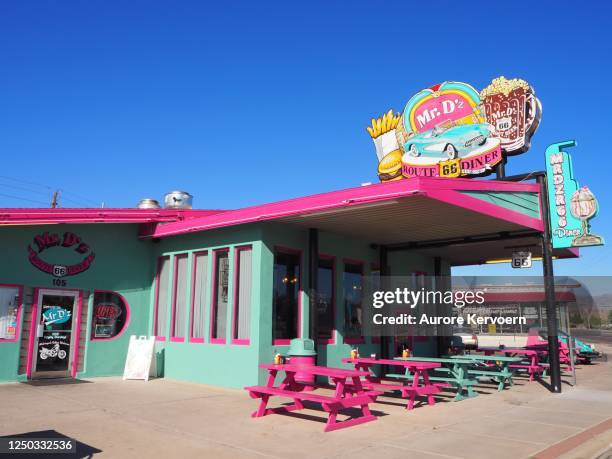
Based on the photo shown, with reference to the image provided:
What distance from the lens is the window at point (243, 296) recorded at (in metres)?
11.5

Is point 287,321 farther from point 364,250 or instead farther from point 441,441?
point 441,441

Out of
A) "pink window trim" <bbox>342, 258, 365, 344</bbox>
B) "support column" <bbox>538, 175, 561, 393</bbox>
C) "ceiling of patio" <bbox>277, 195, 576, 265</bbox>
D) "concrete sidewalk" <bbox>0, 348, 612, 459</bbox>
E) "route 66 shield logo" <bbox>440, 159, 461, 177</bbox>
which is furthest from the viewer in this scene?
"route 66 shield logo" <bbox>440, 159, 461, 177</bbox>

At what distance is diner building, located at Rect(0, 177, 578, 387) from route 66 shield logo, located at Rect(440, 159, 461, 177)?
2.11 meters

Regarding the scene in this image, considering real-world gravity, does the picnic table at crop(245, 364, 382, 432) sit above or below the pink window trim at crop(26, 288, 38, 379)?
below

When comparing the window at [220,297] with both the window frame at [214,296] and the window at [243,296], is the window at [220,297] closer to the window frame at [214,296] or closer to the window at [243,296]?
the window frame at [214,296]

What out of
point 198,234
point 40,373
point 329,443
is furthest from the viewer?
point 198,234

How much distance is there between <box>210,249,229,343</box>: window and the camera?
12117 mm

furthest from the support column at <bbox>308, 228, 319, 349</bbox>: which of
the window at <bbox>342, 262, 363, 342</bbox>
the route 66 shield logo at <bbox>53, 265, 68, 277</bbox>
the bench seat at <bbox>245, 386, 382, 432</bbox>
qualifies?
the route 66 shield logo at <bbox>53, 265, 68, 277</bbox>

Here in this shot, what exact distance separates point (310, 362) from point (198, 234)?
15.3 feet

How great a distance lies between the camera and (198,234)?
43.0ft

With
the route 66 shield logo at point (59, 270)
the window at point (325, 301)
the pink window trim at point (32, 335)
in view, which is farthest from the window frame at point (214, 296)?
the pink window trim at point (32, 335)

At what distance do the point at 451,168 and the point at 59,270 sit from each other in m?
10.6

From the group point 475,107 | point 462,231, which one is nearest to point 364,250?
point 462,231

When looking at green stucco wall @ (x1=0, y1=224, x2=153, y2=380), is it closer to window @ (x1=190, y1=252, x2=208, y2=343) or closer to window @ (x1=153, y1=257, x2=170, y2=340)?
window @ (x1=153, y1=257, x2=170, y2=340)
